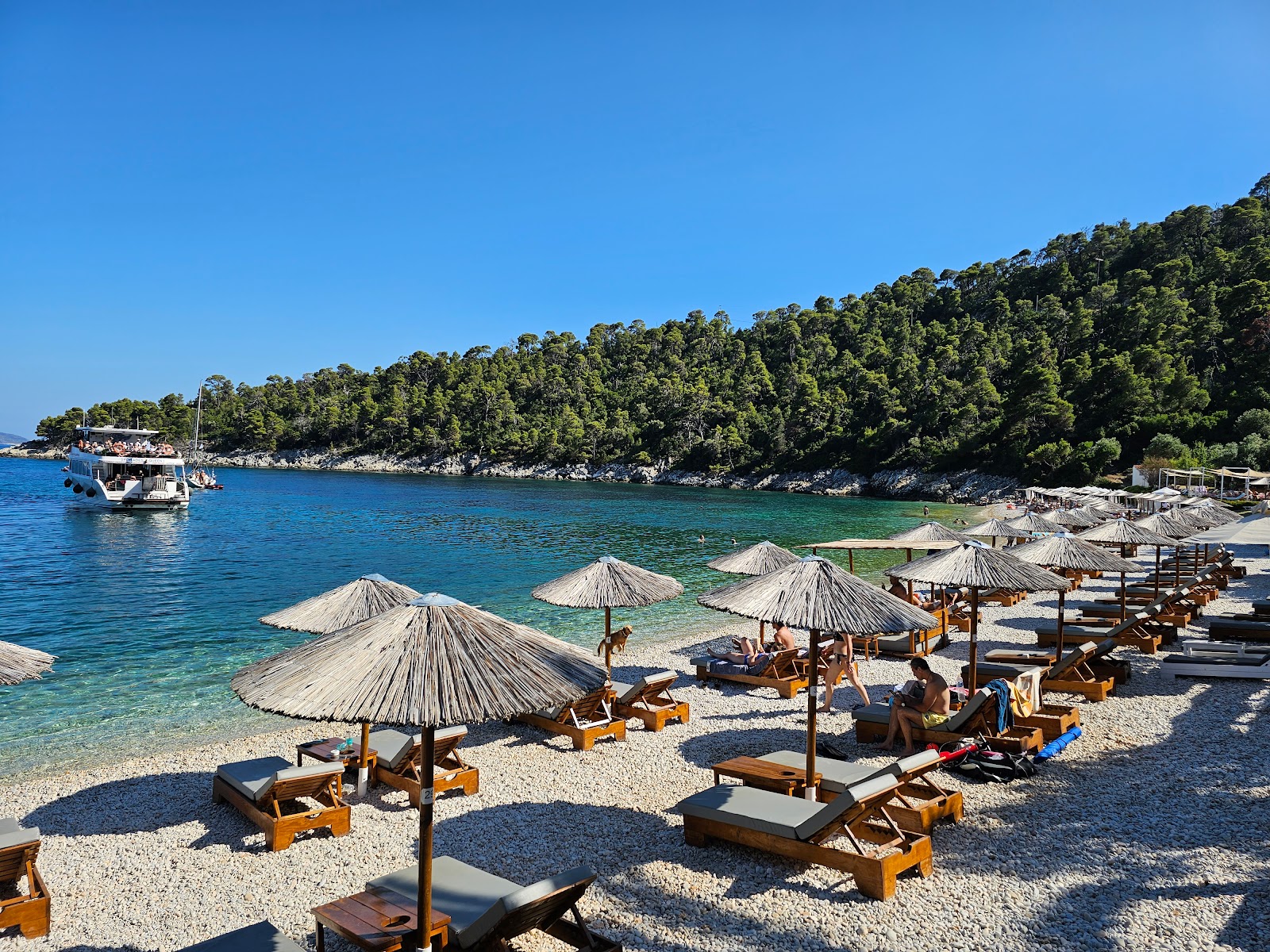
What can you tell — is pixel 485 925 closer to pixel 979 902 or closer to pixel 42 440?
pixel 979 902

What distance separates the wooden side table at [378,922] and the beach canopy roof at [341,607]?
10.4 feet

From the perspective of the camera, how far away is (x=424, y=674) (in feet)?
12.3

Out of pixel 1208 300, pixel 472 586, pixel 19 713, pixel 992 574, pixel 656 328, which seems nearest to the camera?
pixel 992 574

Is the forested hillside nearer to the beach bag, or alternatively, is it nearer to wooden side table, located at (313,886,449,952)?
the beach bag

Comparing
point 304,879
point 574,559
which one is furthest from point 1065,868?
point 574,559

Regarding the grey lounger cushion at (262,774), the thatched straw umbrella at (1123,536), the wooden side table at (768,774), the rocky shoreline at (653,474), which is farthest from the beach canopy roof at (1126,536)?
the rocky shoreline at (653,474)

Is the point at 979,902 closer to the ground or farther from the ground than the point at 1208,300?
closer to the ground

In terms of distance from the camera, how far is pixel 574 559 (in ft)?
94.1

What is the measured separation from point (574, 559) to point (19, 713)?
19320 millimetres

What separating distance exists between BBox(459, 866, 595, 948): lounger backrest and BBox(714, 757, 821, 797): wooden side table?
273cm

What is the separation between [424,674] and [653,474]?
10384cm

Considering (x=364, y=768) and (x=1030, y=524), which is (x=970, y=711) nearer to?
(x=364, y=768)

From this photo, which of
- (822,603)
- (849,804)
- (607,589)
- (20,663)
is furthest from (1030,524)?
(20,663)

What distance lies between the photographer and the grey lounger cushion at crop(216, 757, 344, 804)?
5977 millimetres
